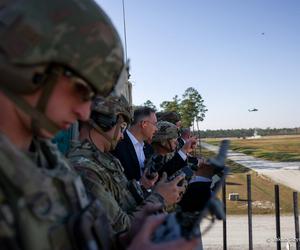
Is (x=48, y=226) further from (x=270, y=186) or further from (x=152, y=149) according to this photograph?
(x=270, y=186)

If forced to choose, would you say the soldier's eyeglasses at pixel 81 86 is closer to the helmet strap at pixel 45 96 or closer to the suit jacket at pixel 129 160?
the helmet strap at pixel 45 96

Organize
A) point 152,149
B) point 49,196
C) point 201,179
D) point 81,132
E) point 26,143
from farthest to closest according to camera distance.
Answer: point 152,149, point 201,179, point 81,132, point 26,143, point 49,196

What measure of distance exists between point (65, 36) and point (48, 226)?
72 centimetres

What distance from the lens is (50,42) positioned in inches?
60.0

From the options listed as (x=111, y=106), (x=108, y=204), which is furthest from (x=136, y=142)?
(x=108, y=204)

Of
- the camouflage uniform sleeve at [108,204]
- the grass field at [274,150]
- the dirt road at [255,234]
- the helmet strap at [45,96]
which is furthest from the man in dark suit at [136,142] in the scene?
the grass field at [274,150]

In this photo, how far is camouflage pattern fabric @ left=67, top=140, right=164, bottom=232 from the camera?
2395 mm

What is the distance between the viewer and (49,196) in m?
1.50

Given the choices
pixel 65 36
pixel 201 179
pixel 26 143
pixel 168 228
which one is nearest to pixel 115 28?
pixel 65 36

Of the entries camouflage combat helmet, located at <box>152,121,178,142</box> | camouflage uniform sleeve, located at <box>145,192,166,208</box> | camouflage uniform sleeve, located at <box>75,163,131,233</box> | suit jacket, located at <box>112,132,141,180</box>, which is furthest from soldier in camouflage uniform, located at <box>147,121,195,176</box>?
camouflage uniform sleeve, located at <box>75,163,131,233</box>

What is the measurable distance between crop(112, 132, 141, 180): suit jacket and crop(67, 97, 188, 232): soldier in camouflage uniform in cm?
136

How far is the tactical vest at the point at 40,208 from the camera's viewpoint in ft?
4.58

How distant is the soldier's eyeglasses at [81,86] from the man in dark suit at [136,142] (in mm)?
3158

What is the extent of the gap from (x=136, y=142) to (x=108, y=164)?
2365mm
